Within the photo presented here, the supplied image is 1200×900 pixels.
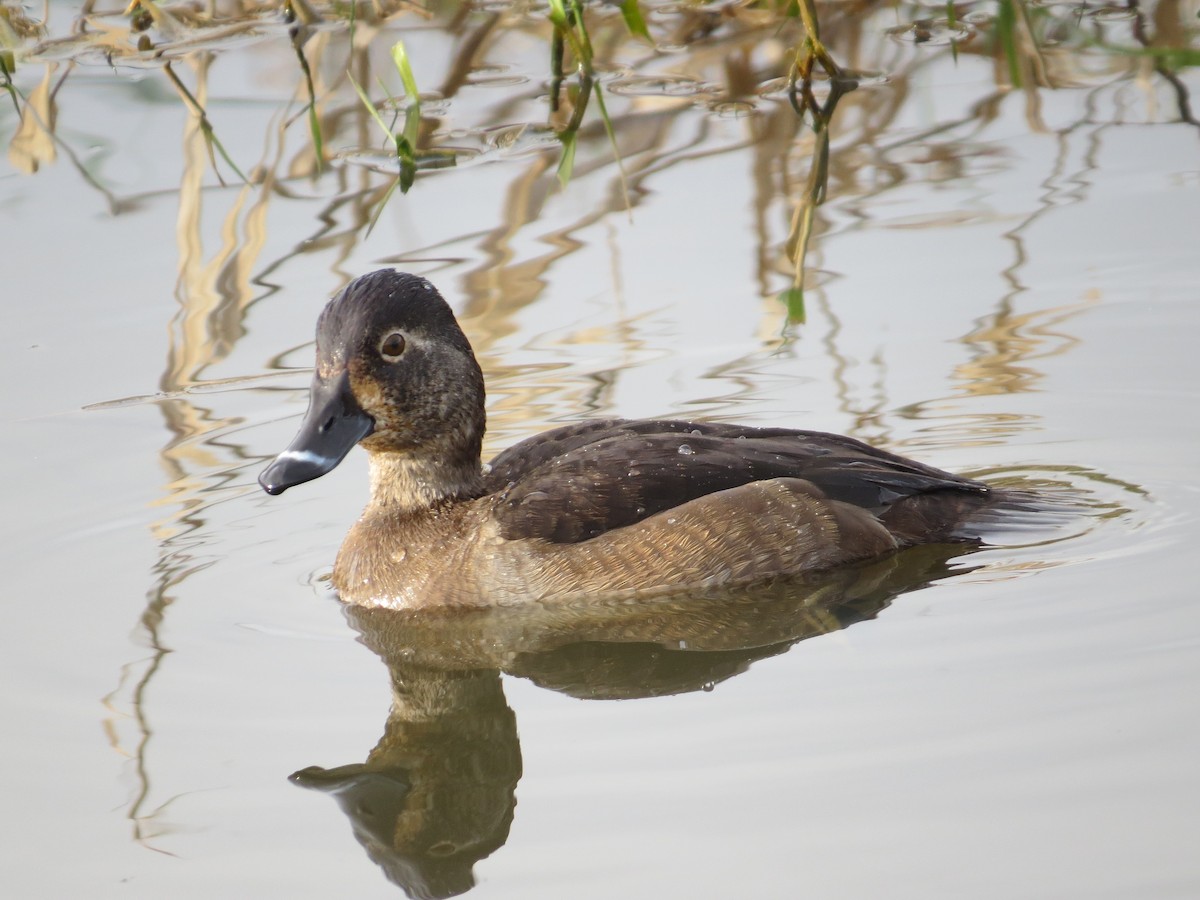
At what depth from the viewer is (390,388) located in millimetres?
6250

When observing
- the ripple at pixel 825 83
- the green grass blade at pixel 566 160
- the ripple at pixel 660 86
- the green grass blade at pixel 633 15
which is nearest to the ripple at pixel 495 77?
the ripple at pixel 660 86

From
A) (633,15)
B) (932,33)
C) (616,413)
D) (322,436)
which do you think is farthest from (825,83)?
(322,436)

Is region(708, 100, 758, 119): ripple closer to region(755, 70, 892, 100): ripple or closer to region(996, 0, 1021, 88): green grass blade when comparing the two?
region(755, 70, 892, 100): ripple

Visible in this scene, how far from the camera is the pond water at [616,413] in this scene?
4605 mm

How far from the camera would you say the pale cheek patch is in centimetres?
601

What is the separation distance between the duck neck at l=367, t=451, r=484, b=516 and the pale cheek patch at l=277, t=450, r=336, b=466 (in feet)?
1.60

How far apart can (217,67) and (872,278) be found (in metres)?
4.92

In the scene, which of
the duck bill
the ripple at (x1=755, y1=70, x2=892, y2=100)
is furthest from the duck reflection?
the ripple at (x1=755, y1=70, x2=892, y2=100)

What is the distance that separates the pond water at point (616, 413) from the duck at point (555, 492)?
15cm

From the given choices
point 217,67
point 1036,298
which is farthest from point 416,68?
point 1036,298

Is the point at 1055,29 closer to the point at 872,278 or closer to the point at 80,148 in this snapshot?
the point at 872,278

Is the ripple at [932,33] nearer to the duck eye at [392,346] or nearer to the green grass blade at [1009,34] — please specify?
the green grass blade at [1009,34]

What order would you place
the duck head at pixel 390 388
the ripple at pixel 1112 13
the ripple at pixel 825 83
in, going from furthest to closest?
1. the ripple at pixel 1112 13
2. the ripple at pixel 825 83
3. the duck head at pixel 390 388

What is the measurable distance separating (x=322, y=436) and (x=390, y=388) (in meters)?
0.31
